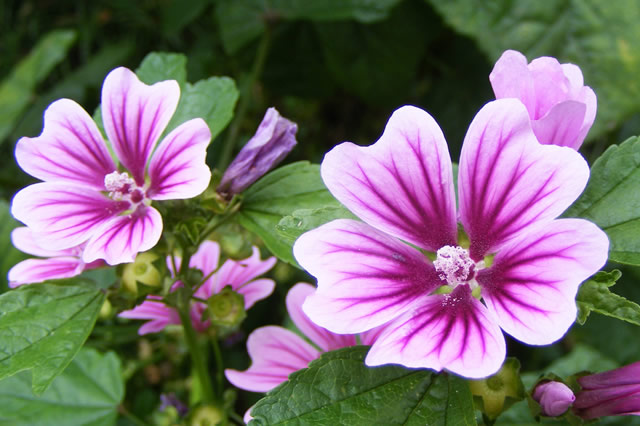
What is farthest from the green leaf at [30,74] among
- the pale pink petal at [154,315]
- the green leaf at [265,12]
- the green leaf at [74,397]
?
the pale pink petal at [154,315]

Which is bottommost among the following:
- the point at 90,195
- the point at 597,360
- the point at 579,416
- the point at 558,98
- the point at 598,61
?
the point at 597,360

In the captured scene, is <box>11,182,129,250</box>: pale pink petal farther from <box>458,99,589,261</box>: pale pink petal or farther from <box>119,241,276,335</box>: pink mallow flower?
<box>458,99,589,261</box>: pale pink petal

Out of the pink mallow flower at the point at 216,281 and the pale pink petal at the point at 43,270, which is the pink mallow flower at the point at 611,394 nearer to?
the pink mallow flower at the point at 216,281

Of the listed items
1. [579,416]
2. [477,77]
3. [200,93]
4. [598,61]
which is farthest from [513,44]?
[579,416]

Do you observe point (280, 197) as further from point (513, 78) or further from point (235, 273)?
point (513, 78)

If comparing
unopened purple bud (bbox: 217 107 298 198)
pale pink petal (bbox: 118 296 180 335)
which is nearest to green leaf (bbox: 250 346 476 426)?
unopened purple bud (bbox: 217 107 298 198)

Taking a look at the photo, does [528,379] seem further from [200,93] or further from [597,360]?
[200,93]

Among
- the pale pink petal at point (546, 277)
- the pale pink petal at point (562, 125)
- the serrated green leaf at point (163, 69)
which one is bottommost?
the serrated green leaf at point (163, 69)
